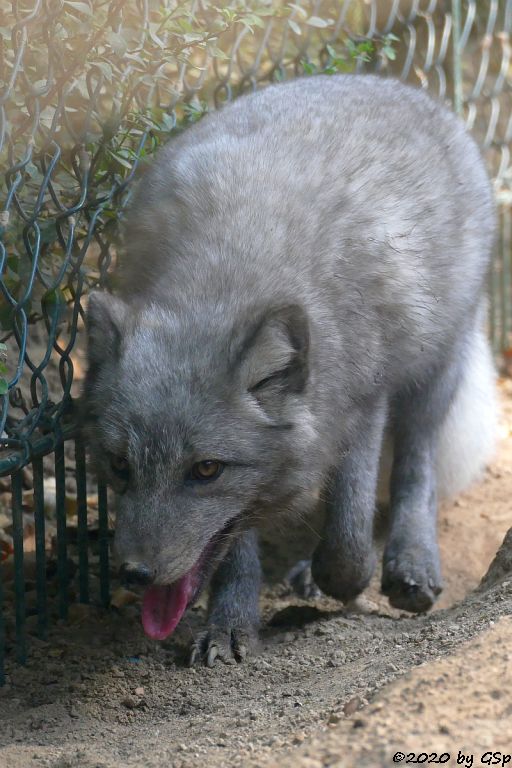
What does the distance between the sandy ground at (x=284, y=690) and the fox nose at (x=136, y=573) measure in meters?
0.54

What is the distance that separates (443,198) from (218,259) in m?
1.28

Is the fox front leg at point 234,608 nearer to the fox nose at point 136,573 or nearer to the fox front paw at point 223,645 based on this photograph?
the fox front paw at point 223,645

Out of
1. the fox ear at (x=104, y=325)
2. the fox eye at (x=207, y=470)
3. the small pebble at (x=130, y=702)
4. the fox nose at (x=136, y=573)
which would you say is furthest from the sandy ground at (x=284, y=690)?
the fox ear at (x=104, y=325)

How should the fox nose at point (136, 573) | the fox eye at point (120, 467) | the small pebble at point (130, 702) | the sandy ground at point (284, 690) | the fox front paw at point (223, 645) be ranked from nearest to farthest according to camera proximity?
the sandy ground at point (284, 690) → the fox nose at point (136, 573) → the fox eye at point (120, 467) → the small pebble at point (130, 702) → the fox front paw at point (223, 645)

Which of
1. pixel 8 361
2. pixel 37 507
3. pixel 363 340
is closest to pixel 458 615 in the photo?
pixel 363 340

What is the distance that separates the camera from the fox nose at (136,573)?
11.6 ft

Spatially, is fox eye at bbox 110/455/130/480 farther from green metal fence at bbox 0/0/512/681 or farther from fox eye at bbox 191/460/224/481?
green metal fence at bbox 0/0/512/681

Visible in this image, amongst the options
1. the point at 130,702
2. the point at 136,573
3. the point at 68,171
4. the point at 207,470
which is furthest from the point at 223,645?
the point at 68,171

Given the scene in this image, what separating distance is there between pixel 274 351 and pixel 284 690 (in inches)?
50.2

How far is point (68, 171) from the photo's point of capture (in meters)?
4.33

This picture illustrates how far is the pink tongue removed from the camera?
396 centimetres

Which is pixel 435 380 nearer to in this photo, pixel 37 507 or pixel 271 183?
pixel 271 183

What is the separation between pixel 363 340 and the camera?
13.7ft

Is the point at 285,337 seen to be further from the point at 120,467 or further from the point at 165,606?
the point at 165,606
